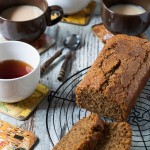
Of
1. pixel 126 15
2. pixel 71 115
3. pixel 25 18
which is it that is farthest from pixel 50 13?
pixel 71 115

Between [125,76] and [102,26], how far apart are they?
18.3 inches

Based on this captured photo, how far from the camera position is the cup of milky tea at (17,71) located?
3.73 ft

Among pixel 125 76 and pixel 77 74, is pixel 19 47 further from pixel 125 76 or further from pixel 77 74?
pixel 125 76

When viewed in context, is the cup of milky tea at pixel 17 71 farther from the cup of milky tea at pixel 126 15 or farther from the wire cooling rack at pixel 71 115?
the cup of milky tea at pixel 126 15

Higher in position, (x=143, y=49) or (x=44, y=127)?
(x=143, y=49)

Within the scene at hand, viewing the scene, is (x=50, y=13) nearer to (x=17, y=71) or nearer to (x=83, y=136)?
(x=17, y=71)

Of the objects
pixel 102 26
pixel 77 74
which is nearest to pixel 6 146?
pixel 77 74

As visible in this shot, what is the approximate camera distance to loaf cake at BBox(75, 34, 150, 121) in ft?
3.74

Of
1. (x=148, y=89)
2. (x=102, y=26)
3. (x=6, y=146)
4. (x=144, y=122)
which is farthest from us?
(x=102, y=26)

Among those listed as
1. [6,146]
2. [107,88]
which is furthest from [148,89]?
[6,146]

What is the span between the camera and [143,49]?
1275mm

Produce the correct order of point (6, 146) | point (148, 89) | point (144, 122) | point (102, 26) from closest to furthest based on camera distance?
point (6, 146) → point (144, 122) → point (148, 89) → point (102, 26)

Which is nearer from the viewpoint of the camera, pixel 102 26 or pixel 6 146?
pixel 6 146

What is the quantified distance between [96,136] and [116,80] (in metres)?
0.21
